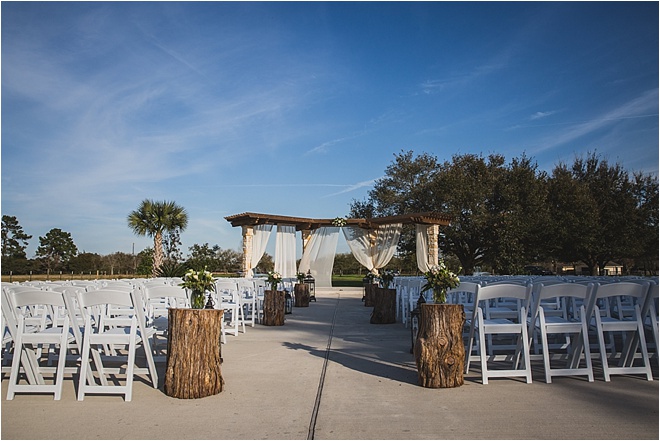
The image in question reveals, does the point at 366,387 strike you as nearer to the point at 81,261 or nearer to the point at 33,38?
the point at 33,38

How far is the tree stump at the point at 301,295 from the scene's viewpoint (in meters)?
14.8

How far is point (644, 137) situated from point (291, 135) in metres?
13.7

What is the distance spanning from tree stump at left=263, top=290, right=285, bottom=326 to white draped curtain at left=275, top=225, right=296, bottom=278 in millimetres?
10300

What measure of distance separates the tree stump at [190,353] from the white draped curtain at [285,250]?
16.0 meters

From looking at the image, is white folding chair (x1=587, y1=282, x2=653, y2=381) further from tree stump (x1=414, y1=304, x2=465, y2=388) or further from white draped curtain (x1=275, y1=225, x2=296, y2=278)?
white draped curtain (x1=275, y1=225, x2=296, y2=278)

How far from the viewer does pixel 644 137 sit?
1892cm

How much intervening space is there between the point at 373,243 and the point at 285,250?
3809 millimetres

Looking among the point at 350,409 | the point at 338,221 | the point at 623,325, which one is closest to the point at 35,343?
the point at 350,409

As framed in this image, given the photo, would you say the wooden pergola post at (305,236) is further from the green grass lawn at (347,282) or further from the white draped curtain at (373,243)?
the green grass lawn at (347,282)

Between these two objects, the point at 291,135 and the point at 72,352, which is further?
the point at 291,135

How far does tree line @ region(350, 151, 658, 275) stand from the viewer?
23.4 m

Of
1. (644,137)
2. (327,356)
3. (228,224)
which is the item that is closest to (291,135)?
(228,224)

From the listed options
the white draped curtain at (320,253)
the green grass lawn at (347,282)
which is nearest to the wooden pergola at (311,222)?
the white draped curtain at (320,253)

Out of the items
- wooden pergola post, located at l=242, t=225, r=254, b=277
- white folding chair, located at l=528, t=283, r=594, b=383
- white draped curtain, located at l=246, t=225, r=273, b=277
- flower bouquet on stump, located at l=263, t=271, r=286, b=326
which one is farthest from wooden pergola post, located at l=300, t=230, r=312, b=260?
white folding chair, located at l=528, t=283, r=594, b=383
